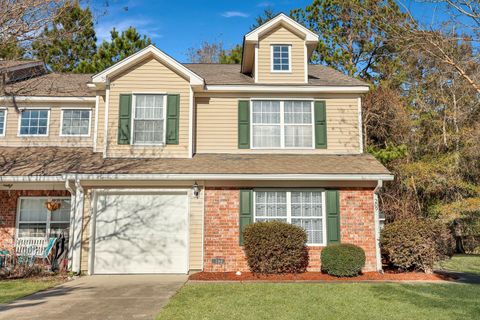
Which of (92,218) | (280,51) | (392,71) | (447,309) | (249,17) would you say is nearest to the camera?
(447,309)

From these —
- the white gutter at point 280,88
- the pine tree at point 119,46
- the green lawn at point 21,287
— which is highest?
the pine tree at point 119,46

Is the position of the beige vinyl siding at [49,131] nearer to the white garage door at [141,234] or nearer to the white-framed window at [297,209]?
the white garage door at [141,234]

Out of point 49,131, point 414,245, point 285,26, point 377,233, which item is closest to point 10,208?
point 49,131

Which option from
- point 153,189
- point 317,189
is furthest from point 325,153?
point 153,189

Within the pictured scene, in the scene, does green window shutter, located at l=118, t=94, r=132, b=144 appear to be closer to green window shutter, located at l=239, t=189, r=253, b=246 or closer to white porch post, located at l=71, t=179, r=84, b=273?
white porch post, located at l=71, t=179, r=84, b=273

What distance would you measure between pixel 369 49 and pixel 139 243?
17.8 meters

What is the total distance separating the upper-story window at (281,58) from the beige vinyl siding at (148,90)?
307cm

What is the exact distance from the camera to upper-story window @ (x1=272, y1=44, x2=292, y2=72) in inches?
485

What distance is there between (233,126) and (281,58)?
289 centimetres

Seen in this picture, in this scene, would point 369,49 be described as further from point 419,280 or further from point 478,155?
point 419,280

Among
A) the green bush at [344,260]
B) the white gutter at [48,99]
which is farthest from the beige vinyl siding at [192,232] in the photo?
the white gutter at [48,99]

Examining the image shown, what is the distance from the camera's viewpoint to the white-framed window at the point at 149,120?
1127 cm

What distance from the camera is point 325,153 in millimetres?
11688

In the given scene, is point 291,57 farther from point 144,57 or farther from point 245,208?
point 245,208
